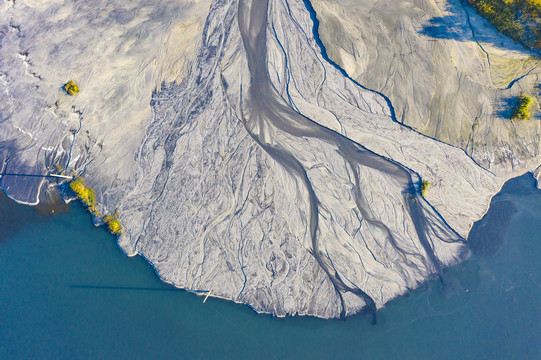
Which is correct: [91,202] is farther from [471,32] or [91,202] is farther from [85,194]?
[471,32]

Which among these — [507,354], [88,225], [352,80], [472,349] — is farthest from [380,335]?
[88,225]

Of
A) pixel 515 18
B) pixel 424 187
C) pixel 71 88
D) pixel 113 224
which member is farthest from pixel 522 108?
pixel 71 88

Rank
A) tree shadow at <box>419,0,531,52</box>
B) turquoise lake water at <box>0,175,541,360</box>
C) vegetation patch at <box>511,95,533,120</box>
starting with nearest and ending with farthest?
A: 1. turquoise lake water at <box>0,175,541,360</box>
2. vegetation patch at <box>511,95,533,120</box>
3. tree shadow at <box>419,0,531,52</box>

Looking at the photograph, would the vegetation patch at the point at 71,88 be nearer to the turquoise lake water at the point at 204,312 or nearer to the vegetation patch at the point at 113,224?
the turquoise lake water at the point at 204,312

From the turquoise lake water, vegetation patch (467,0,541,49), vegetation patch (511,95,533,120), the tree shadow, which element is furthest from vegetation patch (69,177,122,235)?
vegetation patch (467,0,541,49)

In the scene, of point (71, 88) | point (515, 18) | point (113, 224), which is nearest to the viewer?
point (113, 224)

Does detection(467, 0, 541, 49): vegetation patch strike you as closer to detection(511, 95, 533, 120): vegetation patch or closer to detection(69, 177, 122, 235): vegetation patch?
detection(511, 95, 533, 120): vegetation patch

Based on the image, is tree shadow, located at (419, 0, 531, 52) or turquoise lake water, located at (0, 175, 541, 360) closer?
turquoise lake water, located at (0, 175, 541, 360)
